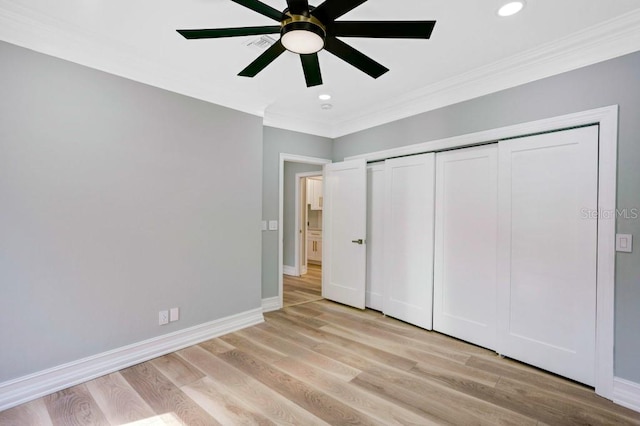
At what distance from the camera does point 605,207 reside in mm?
2293

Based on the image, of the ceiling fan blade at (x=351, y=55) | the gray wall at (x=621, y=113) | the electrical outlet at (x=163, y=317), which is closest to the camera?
the ceiling fan blade at (x=351, y=55)

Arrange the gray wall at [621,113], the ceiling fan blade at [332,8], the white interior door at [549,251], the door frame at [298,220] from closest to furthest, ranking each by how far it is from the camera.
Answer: the ceiling fan blade at [332,8] → the gray wall at [621,113] → the white interior door at [549,251] → the door frame at [298,220]

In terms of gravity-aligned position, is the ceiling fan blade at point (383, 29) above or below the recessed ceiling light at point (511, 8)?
below

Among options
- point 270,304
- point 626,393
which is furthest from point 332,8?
point 270,304

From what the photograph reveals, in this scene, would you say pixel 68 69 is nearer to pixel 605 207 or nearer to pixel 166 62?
pixel 166 62

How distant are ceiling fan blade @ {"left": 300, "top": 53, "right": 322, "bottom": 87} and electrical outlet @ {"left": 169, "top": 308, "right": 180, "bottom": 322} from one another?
2.51 metres

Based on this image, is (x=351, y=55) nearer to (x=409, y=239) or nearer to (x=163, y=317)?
(x=409, y=239)

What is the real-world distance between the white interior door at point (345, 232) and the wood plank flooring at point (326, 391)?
1177 mm

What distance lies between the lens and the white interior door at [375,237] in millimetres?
4137

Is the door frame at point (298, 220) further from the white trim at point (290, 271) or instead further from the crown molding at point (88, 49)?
the crown molding at point (88, 49)

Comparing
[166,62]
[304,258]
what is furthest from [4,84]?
[304,258]

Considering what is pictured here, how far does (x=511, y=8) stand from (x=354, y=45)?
112cm

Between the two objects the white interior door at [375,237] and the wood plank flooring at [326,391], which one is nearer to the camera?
the wood plank flooring at [326,391]

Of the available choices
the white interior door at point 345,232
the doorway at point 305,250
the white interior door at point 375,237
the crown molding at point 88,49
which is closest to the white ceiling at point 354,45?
the crown molding at point 88,49
